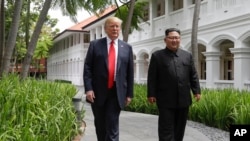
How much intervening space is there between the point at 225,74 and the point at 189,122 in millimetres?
14150

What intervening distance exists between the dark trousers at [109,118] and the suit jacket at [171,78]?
22.7 inches

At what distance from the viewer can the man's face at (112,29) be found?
16.6ft

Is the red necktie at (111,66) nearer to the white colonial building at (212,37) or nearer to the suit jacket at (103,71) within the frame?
the suit jacket at (103,71)

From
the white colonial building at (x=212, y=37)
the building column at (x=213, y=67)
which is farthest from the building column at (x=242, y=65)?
the building column at (x=213, y=67)

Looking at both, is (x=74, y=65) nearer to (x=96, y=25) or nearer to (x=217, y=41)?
(x=96, y=25)

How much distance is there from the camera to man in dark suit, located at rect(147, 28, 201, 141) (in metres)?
5.36

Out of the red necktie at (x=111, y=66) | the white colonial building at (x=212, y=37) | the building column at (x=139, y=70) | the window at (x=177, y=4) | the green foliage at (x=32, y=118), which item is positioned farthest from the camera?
the building column at (x=139, y=70)

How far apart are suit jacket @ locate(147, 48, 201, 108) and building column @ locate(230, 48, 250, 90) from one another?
11.6 m

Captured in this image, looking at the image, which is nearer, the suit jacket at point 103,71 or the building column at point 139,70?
the suit jacket at point 103,71

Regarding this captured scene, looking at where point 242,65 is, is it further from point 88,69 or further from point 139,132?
point 88,69

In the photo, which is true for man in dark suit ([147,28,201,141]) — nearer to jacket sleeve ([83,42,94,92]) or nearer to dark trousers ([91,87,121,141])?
dark trousers ([91,87,121,141])

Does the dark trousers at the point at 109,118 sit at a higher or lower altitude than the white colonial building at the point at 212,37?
lower

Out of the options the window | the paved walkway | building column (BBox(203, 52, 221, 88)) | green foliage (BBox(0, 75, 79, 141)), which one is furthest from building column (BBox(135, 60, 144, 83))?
green foliage (BBox(0, 75, 79, 141))

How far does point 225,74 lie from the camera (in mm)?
23984
